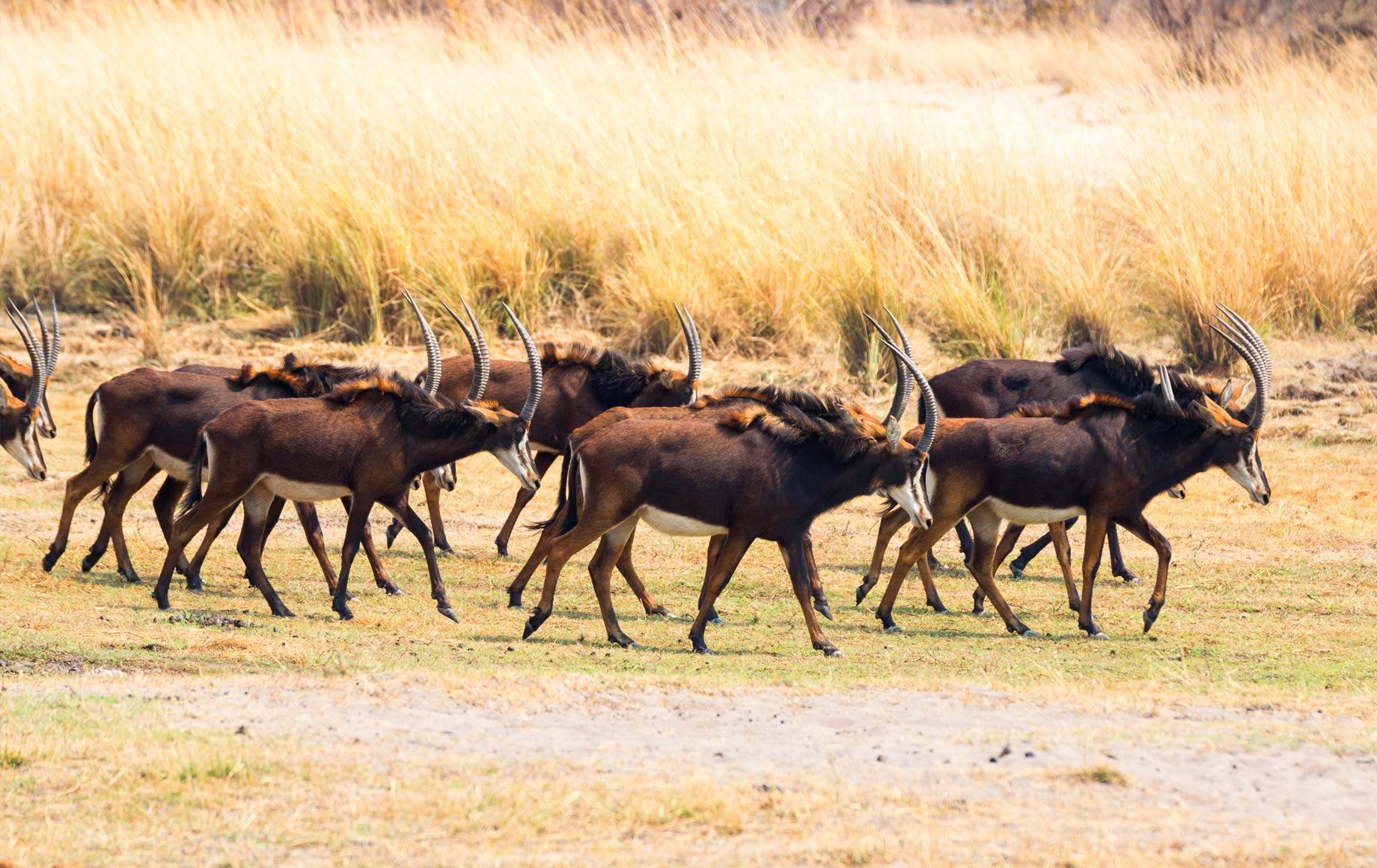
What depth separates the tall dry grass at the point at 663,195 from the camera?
61.0 ft

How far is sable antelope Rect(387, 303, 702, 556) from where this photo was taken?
13047 millimetres

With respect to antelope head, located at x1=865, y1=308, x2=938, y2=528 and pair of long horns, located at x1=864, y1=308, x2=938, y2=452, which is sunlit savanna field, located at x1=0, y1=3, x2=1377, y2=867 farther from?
pair of long horns, located at x1=864, y1=308, x2=938, y2=452

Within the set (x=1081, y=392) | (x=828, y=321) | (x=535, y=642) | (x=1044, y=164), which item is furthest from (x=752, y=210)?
(x=535, y=642)

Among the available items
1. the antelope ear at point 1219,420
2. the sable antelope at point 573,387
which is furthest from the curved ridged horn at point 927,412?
the sable antelope at point 573,387

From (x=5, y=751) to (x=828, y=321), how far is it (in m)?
13.0

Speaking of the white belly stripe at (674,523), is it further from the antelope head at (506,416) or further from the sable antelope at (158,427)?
the sable antelope at (158,427)

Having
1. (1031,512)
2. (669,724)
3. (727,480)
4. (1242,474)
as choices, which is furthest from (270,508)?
(1242,474)

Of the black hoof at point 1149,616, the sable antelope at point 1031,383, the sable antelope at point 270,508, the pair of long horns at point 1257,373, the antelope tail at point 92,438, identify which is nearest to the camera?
the black hoof at point 1149,616

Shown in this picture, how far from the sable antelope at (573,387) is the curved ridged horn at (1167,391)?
343 centimetres

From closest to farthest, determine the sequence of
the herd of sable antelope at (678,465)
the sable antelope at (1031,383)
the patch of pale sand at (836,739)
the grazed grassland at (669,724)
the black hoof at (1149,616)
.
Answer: the grazed grassland at (669,724) → the patch of pale sand at (836,739) → the herd of sable antelope at (678,465) → the black hoof at (1149,616) → the sable antelope at (1031,383)

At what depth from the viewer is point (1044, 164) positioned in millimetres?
21125

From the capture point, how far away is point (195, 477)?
34.3 ft

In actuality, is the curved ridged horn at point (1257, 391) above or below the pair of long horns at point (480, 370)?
below

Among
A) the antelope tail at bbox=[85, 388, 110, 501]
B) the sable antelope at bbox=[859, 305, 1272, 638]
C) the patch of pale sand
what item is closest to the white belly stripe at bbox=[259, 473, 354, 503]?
the antelope tail at bbox=[85, 388, 110, 501]
